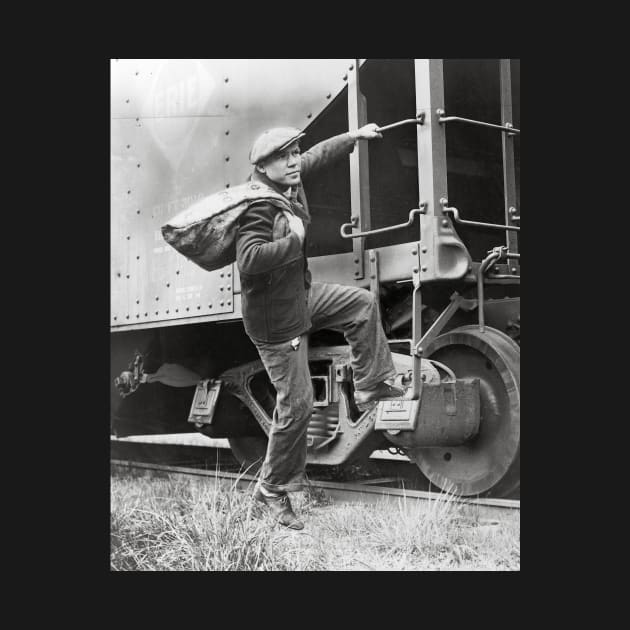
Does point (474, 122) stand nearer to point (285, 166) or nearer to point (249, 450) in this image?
point (285, 166)

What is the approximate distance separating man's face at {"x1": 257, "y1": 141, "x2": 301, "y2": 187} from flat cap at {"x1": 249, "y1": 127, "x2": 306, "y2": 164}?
1.0 inches

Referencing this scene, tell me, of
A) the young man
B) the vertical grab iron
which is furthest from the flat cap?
the vertical grab iron

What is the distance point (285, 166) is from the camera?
509cm

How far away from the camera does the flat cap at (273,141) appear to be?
5125 mm

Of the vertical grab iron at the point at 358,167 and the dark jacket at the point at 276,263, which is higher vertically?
the vertical grab iron at the point at 358,167

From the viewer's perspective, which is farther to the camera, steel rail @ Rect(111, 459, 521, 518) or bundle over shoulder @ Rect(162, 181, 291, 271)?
steel rail @ Rect(111, 459, 521, 518)

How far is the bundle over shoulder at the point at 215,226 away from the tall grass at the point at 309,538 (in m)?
1.29

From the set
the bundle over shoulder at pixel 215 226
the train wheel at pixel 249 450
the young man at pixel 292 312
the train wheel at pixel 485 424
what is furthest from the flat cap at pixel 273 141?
the train wheel at pixel 249 450

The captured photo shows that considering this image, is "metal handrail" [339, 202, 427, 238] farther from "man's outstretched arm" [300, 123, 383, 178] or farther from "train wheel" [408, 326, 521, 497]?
"train wheel" [408, 326, 521, 497]

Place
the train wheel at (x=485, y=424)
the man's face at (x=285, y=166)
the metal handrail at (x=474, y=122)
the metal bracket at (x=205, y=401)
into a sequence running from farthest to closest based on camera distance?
the metal bracket at (x=205, y=401) → the train wheel at (x=485, y=424) → the metal handrail at (x=474, y=122) → the man's face at (x=285, y=166)

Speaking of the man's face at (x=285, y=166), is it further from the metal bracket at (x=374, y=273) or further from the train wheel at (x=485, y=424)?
the train wheel at (x=485, y=424)

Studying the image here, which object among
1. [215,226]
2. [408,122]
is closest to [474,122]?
[408,122]

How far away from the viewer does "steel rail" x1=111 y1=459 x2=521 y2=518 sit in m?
5.19

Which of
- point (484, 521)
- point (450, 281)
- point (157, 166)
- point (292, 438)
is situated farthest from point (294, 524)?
point (157, 166)
